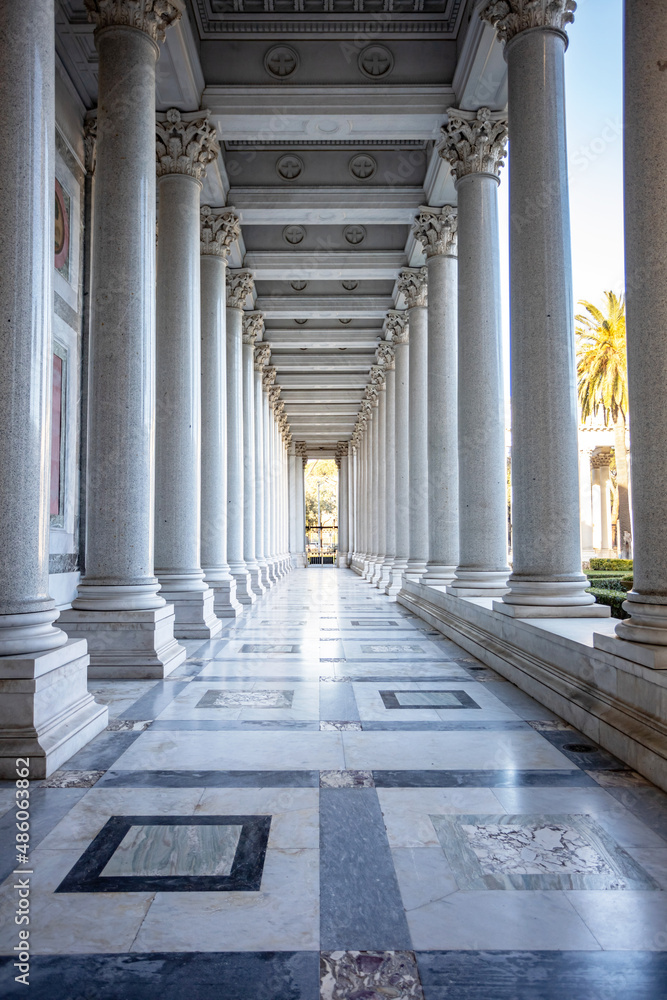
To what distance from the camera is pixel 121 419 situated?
41.4ft

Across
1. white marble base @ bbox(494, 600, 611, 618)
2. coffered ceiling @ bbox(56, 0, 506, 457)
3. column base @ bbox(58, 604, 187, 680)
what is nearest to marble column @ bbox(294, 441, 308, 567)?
coffered ceiling @ bbox(56, 0, 506, 457)

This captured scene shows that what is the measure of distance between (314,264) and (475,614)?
19.7 meters

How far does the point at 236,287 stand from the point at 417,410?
887 centimetres

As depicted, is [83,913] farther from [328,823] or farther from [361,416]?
[361,416]

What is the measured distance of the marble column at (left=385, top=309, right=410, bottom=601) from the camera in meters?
34.8

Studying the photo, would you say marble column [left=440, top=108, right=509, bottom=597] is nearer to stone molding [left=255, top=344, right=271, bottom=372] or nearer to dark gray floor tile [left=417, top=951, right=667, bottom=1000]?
dark gray floor tile [left=417, top=951, right=667, bottom=1000]

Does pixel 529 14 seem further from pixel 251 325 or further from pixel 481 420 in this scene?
pixel 251 325

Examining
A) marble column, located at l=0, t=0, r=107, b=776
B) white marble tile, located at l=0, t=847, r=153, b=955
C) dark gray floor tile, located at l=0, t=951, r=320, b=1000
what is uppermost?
marble column, located at l=0, t=0, r=107, b=776

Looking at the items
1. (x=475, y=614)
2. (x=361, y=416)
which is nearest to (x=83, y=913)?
(x=475, y=614)

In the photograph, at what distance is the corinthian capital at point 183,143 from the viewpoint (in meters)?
18.8

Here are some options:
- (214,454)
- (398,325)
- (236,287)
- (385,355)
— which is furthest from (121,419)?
(385,355)

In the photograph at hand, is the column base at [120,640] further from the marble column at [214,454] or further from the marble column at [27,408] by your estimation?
the marble column at [214,454]

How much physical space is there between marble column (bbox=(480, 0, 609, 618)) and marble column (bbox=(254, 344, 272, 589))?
26384mm

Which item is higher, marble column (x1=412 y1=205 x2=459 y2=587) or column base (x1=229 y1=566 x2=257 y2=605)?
marble column (x1=412 y1=205 x2=459 y2=587)
